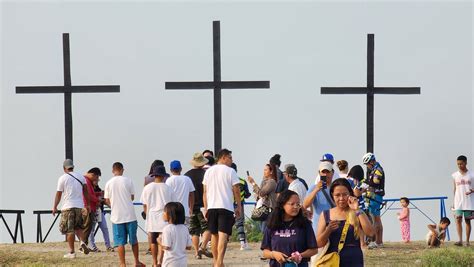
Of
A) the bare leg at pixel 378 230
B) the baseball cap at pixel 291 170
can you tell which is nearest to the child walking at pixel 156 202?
the baseball cap at pixel 291 170

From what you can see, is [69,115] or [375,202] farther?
[69,115]

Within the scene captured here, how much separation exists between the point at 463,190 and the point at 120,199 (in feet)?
24.6

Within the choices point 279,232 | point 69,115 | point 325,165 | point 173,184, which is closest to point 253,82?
point 69,115

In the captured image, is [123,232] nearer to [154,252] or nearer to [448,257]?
[154,252]

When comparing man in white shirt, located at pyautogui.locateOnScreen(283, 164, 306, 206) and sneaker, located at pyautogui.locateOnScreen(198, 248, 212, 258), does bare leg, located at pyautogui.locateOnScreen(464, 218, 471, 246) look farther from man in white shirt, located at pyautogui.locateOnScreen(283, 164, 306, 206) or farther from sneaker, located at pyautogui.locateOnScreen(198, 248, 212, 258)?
man in white shirt, located at pyautogui.locateOnScreen(283, 164, 306, 206)

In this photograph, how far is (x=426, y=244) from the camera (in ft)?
69.8

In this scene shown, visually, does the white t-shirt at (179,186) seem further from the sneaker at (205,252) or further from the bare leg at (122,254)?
the sneaker at (205,252)

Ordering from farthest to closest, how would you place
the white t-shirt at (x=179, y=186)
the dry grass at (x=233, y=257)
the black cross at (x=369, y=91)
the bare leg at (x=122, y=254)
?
the black cross at (x=369, y=91) < the dry grass at (x=233, y=257) < the bare leg at (x=122, y=254) < the white t-shirt at (x=179, y=186)

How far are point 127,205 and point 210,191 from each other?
1558 mm

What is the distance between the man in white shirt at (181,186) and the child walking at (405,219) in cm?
690

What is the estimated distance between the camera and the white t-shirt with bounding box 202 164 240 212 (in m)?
15.9

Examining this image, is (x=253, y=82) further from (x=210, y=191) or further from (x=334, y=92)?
(x=210, y=191)

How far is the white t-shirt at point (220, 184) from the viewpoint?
1588 centimetres

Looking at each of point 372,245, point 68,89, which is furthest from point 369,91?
point 68,89
